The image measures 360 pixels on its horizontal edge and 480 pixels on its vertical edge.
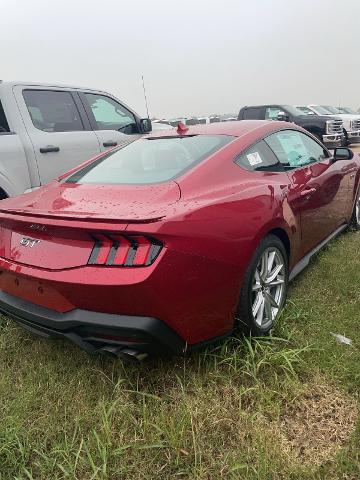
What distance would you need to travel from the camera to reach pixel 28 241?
92.7 inches

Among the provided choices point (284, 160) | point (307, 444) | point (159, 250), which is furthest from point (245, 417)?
point (284, 160)

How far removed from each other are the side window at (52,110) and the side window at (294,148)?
106 inches

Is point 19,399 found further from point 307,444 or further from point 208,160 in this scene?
point 208,160

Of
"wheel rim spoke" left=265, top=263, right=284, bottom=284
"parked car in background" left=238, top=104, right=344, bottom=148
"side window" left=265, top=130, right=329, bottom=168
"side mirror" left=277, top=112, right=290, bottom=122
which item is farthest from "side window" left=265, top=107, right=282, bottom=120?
"wheel rim spoke" left=265, top=263, right=284, bottom=284

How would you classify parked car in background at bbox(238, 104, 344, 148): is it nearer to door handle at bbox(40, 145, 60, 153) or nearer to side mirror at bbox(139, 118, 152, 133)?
side mirror at bbox(139, 118, 152, 133)

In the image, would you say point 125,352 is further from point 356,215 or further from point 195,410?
point 356,215

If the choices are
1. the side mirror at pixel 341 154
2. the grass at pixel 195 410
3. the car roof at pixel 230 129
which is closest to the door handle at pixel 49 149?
the car roof at pixel 230 129

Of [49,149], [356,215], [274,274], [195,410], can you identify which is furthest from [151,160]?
[356,215]

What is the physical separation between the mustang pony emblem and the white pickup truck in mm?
2182

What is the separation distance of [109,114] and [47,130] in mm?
1123

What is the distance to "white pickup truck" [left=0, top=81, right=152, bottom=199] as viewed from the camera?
4.48 metres

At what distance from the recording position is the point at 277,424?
6.81ft

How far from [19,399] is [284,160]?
2365 mm

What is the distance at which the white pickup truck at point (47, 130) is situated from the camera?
14.7 feet
